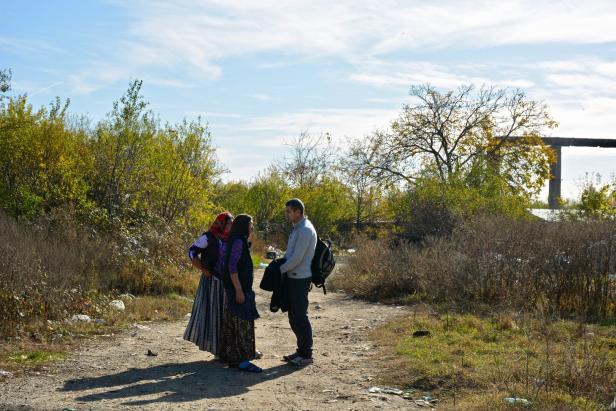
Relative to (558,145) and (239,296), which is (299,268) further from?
(558,145)

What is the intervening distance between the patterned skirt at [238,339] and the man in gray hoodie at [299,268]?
0.57 m

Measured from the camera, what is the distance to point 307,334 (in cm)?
930

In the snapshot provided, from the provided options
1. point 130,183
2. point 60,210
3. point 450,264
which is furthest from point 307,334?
point 130,183

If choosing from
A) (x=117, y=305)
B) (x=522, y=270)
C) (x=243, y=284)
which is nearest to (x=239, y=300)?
(x=243, y=284)

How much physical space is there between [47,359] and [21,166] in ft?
35.9

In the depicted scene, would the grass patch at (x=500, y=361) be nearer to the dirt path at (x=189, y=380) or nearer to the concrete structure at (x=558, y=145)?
the dirt path at (x=189, y=380)

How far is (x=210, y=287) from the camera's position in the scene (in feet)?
30.7

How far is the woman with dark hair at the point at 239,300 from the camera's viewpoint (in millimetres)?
8789

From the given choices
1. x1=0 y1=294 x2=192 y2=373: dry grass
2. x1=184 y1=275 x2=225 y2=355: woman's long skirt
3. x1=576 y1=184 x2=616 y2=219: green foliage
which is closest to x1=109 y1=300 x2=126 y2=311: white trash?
x1=0 y1=294 x2=192 y2=373: dry grass

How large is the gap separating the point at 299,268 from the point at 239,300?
81 centimetres

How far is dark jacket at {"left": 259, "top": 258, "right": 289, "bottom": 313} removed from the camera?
357 inches

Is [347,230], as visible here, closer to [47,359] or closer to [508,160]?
[508,160]

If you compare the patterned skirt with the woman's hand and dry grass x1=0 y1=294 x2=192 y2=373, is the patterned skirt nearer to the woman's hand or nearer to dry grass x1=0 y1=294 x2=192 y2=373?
the woman's hand

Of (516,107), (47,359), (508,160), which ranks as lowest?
(47,359)
